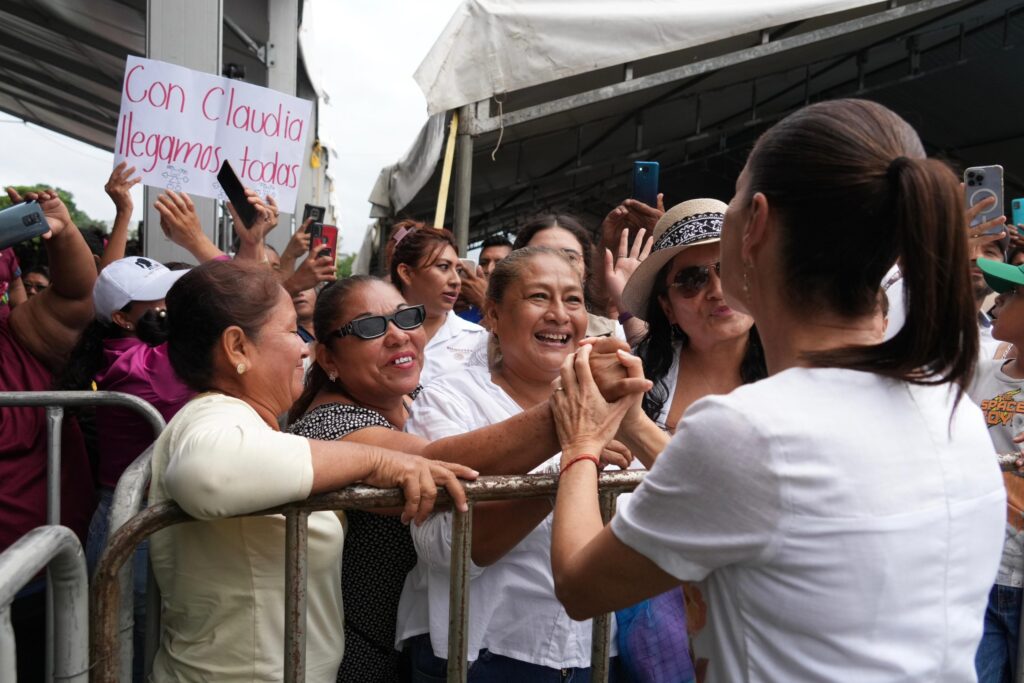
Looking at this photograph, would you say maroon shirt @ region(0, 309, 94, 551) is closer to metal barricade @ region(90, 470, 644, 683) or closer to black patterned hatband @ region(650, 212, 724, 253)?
metal barricade @ region(90, 470, 644, 683)

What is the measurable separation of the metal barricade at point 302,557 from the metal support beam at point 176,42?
2.88 m

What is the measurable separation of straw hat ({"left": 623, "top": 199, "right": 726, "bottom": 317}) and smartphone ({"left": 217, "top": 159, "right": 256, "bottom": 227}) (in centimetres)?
165

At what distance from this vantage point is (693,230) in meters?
2.26

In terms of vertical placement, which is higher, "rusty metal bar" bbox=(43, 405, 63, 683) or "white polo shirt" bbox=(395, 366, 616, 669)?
"rusty metal bar" bbox=(43, 405, 63, 683)

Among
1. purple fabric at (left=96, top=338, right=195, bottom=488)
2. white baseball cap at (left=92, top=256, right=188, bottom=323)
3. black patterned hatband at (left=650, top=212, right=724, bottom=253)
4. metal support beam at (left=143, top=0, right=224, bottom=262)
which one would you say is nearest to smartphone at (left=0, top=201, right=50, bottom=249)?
white baseball cap at (left=92, top=256, right=188, bottom=323)

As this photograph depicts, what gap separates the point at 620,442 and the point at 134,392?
177cm

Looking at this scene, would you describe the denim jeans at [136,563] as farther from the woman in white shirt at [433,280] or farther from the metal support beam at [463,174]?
the metal support beam at [463,174]

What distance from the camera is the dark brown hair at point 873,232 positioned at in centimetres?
101

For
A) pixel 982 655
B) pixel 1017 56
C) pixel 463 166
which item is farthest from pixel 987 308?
pixel 1017 56

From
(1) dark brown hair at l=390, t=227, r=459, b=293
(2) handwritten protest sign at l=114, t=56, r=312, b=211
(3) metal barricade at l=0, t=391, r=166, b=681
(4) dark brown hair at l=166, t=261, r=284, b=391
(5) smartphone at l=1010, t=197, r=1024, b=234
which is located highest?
(2) handwritten protest sign at l=114, t=56, r=312, b=211

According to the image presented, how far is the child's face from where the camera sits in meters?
2.51

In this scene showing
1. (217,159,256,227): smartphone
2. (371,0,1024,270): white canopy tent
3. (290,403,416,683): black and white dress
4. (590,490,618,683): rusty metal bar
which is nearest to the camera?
(590,490,618,683): rusty metal bar

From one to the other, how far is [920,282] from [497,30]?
14.9 feet

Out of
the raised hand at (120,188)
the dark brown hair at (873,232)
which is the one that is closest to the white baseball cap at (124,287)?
the raised hand at (120,188)
